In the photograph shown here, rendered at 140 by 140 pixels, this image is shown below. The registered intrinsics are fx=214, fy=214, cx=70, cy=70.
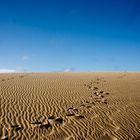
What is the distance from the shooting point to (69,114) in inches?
377

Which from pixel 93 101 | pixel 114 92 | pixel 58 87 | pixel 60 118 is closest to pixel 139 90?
pixel 114 92

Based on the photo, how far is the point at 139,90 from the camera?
578 inches

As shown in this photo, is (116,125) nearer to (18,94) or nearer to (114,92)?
(114,92)

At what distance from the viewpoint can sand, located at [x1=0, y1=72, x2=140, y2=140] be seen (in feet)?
25.9

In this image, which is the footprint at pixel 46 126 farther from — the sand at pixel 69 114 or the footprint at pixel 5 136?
the footprint at pixel 5 136

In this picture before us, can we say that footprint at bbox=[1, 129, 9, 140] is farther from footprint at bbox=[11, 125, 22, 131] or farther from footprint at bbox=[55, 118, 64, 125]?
footprint at bbox=[55, 118, 64, 125]

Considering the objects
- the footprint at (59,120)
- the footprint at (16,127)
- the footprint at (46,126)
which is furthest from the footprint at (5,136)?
the footprint at (59,120)

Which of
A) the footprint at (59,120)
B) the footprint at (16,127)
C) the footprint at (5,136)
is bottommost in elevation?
the footprint at (5,136)

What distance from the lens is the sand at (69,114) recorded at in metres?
7.89

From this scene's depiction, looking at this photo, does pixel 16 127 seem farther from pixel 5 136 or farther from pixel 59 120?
pixel 59 120

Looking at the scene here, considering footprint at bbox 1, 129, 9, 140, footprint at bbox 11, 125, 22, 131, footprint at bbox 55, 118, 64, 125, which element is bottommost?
footprint at bbox 1, 129, 9, 140

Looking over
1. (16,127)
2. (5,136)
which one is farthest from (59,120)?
(5,136)

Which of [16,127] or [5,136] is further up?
[16,127]

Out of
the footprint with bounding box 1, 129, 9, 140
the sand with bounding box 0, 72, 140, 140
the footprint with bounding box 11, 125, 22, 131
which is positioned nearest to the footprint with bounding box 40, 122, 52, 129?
the sand with bounding box 0, 72, 140, 140
